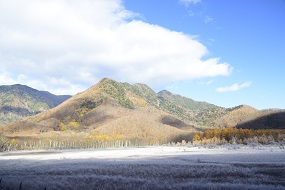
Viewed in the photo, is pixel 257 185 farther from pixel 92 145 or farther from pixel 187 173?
pixel 92 145

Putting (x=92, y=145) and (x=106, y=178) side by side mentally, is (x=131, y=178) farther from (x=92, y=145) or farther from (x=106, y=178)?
(x=92, y=145)

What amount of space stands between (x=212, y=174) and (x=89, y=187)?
11750mm

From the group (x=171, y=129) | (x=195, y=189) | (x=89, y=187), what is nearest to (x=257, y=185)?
(x=195, y=189)

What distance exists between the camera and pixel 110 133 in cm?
18775

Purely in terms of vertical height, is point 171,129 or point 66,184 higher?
point 171,129

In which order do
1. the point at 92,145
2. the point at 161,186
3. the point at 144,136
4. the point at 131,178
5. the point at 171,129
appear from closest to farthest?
the point at 161,186 → the point at 131,178 → the point at 92,145 → the point at 144,136 → the point at 171,129

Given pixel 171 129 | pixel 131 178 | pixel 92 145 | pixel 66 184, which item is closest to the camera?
pixel 66 184

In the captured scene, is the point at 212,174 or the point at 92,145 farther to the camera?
the point at 92,145

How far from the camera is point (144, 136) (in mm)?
187000

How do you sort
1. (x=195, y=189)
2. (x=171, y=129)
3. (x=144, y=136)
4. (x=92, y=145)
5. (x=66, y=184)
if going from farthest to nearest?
(x=171, y=129)
(x=144, y=136)
(x=92, y=145)
(x=66, y=184)
(x=195, y=189)

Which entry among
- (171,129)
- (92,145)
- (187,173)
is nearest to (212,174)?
(187,173)

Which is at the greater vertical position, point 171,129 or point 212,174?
point 171,129

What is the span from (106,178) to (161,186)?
659cm

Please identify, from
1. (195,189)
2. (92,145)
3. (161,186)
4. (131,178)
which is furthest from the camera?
(92,145)
